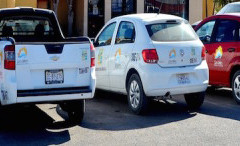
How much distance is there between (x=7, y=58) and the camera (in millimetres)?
6738

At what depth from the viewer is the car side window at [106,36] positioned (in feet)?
32.0

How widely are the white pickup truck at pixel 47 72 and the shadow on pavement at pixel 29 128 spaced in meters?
0.50

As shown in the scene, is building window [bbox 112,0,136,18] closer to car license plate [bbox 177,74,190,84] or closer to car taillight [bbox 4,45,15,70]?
car license plate [bbox 177,74,190,84]

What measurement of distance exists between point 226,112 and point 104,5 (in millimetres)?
17251

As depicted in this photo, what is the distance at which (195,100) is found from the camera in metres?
9.02

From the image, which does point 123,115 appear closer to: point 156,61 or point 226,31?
point 156,61

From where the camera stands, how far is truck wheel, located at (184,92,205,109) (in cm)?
891

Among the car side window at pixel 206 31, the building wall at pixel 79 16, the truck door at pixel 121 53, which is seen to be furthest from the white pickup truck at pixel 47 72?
the building wall at pixel 79 16

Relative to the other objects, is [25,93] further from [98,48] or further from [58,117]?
[98,48]

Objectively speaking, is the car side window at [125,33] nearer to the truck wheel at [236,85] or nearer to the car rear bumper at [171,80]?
the car rear bumper at [171,80]

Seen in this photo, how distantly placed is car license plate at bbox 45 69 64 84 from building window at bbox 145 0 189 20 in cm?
1906

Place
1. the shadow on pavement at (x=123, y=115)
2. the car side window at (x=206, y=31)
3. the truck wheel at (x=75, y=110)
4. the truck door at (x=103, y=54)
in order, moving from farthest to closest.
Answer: the car side window at (x=206, y=31), the truck door at (x=103, y=54), the shadow on pavement at (x=123, y=115), the truck wheel at (x=75, y=110)

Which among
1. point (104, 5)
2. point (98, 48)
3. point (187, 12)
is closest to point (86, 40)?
point (98, 48)

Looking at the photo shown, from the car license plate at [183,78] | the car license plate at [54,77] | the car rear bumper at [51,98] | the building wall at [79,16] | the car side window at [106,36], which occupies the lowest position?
the car rear bumper at [51,98]
